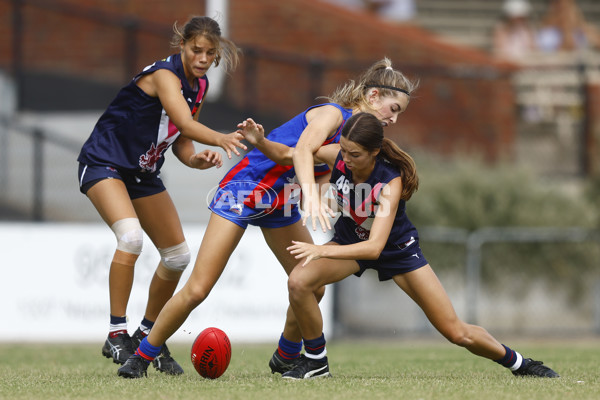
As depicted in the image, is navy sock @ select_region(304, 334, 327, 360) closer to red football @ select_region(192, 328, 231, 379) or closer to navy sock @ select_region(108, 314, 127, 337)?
red football @ select_region(192, 328, 231, 379)

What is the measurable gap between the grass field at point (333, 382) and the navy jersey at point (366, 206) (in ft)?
2.70

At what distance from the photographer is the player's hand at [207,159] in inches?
221

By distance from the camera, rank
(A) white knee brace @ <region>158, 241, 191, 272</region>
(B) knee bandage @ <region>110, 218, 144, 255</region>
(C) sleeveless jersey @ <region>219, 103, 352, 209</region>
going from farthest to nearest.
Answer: (A) white knee brace @ <region>158, 241, 191, 272</region>, (B) knee bandage @ <region>110, 218, 144, 255</region>, (C) sleeveless jersey @ <region>219, 103, 352, 209</region>

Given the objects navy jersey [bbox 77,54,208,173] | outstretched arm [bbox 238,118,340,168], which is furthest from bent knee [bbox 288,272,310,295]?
navy jersey [bbox 77,54,208,173]

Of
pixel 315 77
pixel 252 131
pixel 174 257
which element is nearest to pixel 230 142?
pixel 252 131

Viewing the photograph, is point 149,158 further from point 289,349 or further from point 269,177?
point 289,349

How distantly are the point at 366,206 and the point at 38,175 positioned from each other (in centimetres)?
749

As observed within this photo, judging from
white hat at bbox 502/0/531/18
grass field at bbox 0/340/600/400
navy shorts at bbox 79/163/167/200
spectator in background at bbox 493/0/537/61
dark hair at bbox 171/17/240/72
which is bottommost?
grass field at bbox 0/340/600/400

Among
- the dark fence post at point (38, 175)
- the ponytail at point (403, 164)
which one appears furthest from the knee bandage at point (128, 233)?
the dark fence post at point (38, 175)

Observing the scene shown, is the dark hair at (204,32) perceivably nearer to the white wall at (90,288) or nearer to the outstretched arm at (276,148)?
the outstretched arm at (276,148)

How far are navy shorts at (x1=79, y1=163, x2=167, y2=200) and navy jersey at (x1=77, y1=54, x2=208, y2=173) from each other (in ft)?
0.13

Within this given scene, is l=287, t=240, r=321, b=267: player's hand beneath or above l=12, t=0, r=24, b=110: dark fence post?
beneath

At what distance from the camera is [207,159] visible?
Answer: 564 centimetres

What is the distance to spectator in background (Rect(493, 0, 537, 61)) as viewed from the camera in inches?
Result: 665
